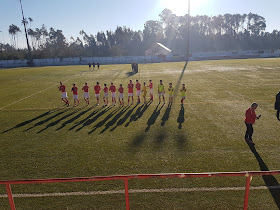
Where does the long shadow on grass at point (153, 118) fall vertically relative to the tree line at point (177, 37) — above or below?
below

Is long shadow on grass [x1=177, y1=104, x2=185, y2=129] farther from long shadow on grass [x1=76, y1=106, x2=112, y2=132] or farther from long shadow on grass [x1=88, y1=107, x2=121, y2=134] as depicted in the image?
long shadow on grass [x1=76, y1=106, x2=112, y2=132]

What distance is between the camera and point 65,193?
19.1 feet

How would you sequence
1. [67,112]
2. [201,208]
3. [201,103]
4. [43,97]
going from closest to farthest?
[201,208]
[67,112]
[201,103]
[43,97]

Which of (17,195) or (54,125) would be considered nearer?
(17,195)

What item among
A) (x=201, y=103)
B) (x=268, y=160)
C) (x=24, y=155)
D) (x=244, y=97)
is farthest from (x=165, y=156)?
(x=244, y=97)

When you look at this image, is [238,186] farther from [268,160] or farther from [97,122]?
[97,122]

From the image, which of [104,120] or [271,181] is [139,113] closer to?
[104,120]

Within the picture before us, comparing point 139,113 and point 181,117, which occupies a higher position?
point 139,113

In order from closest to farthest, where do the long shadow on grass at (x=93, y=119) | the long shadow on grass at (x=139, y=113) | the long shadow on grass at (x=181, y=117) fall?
the long shadow on grass at (x=181, y=117) < the long shadow on grass at (x=93, y=119) < the long shadow on grass at (x=139, y=113)

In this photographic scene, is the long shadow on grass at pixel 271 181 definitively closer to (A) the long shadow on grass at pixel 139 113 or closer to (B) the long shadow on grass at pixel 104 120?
(A) the long shadow on grass at pixel 139 113

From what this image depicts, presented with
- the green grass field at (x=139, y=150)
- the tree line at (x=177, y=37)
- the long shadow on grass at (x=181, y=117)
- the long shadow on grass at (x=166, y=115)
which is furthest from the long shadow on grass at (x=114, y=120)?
the tree line at (x=177, y=37)

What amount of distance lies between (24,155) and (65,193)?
332cm

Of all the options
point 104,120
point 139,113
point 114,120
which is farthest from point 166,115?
point 104,120

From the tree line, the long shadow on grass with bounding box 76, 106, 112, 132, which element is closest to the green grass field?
A: the long shadow on grass with bounding box 76, 106, 112, 132
